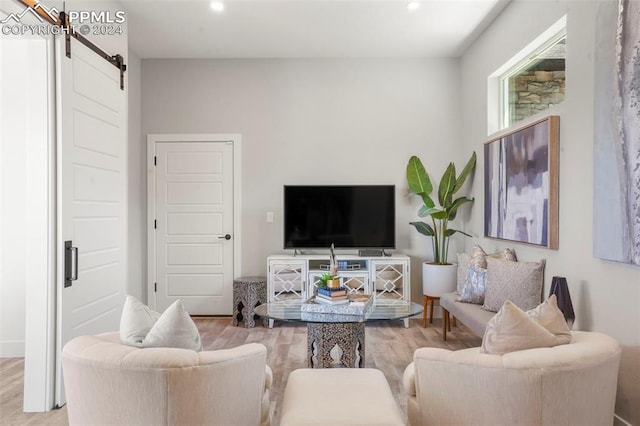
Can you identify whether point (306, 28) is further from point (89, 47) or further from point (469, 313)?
point (469, 313)

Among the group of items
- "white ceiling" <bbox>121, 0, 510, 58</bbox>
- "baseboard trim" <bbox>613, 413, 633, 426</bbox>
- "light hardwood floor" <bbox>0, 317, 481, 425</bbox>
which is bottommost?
"light hardwood floor" <bbox>0, 317, 481, 425</bbox>

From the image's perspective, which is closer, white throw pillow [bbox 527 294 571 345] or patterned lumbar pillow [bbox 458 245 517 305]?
white throw pillow [bbox 527 294 571 345]

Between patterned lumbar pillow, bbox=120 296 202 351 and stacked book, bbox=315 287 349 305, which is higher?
patterned lumbar pillow, bbox=120 296 202 351

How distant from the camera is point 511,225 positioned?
348 centimetres

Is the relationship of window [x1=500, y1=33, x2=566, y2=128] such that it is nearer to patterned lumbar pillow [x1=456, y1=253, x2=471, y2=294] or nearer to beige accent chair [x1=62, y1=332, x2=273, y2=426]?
patterned lumbar pillow [x1=456, y1=253, x2=471, y2=294]

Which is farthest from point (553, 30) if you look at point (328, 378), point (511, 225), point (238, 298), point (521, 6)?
point (238, 298)

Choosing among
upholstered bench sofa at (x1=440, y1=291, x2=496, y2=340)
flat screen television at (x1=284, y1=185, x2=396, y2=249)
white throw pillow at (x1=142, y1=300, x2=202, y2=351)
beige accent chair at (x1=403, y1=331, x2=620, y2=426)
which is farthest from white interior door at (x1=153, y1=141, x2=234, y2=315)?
beige accent chair at (x1=403, y1=331, x2=620, y2=426)

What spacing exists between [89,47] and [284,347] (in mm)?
2979

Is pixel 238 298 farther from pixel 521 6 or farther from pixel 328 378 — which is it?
pixel 521 6

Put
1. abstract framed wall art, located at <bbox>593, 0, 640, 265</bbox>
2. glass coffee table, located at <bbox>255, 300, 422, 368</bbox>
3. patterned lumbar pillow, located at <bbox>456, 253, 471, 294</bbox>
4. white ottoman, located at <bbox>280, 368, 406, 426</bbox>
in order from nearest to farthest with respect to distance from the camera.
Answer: white ottoman, located at <bbox>280, 368, 406, 426</bbox> → abstract framed wall art, located at <bbox>593, 0, 640, 265</bbox> → glass coffee table, located at <bbox>255, 300, 422, 368</bbox> → patterned lumbar pillow, located at <bbox>456, 253, 471, 294</bbox>

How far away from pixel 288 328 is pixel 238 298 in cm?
66

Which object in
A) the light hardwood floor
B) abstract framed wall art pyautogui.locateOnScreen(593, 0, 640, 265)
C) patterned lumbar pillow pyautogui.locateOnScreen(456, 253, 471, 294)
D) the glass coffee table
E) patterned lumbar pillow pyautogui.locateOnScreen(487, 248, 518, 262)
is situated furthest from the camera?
patterned lumbar pillow pyautogui.locateOnScreen(456, 253, 471, 294)

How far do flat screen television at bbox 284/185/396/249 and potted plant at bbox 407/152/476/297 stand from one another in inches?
12.8

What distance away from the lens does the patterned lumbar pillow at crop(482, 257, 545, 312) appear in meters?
2.92
